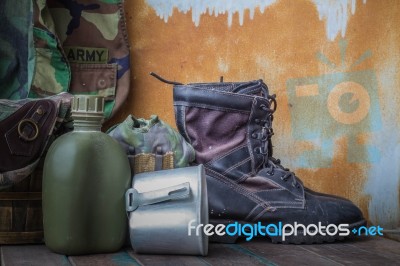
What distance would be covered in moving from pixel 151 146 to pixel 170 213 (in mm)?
307

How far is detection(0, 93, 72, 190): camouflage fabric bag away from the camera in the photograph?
1.66m

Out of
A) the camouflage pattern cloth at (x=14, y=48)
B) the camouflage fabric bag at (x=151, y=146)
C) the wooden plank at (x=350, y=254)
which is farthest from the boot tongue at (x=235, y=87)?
the camouflage pattern cloth at (x=14, y=48)

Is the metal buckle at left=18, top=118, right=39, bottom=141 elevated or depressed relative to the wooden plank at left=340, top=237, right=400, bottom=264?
elevated

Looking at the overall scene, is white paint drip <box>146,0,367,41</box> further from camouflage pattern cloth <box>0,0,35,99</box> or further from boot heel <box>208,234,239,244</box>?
boot heel <box>208,234,239,244</box>

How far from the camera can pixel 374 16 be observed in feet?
7.66

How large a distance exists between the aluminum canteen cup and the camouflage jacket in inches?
25.1

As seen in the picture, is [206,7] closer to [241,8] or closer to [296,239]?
[241,8]

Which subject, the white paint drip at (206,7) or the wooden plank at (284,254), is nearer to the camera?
the wooden plank at (284,254)

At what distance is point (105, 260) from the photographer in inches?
61.5

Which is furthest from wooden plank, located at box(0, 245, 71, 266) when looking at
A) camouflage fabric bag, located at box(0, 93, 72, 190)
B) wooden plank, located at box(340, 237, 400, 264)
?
wooden plank, located at box(340, 237, 400, 264)

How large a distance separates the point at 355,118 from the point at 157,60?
75 centimetres

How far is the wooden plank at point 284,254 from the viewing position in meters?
1.59

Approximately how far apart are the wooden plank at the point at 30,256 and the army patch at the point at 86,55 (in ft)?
2.32

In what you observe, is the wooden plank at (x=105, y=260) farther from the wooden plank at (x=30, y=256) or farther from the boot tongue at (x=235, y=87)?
the boot tongue at (x=235, y=87)
